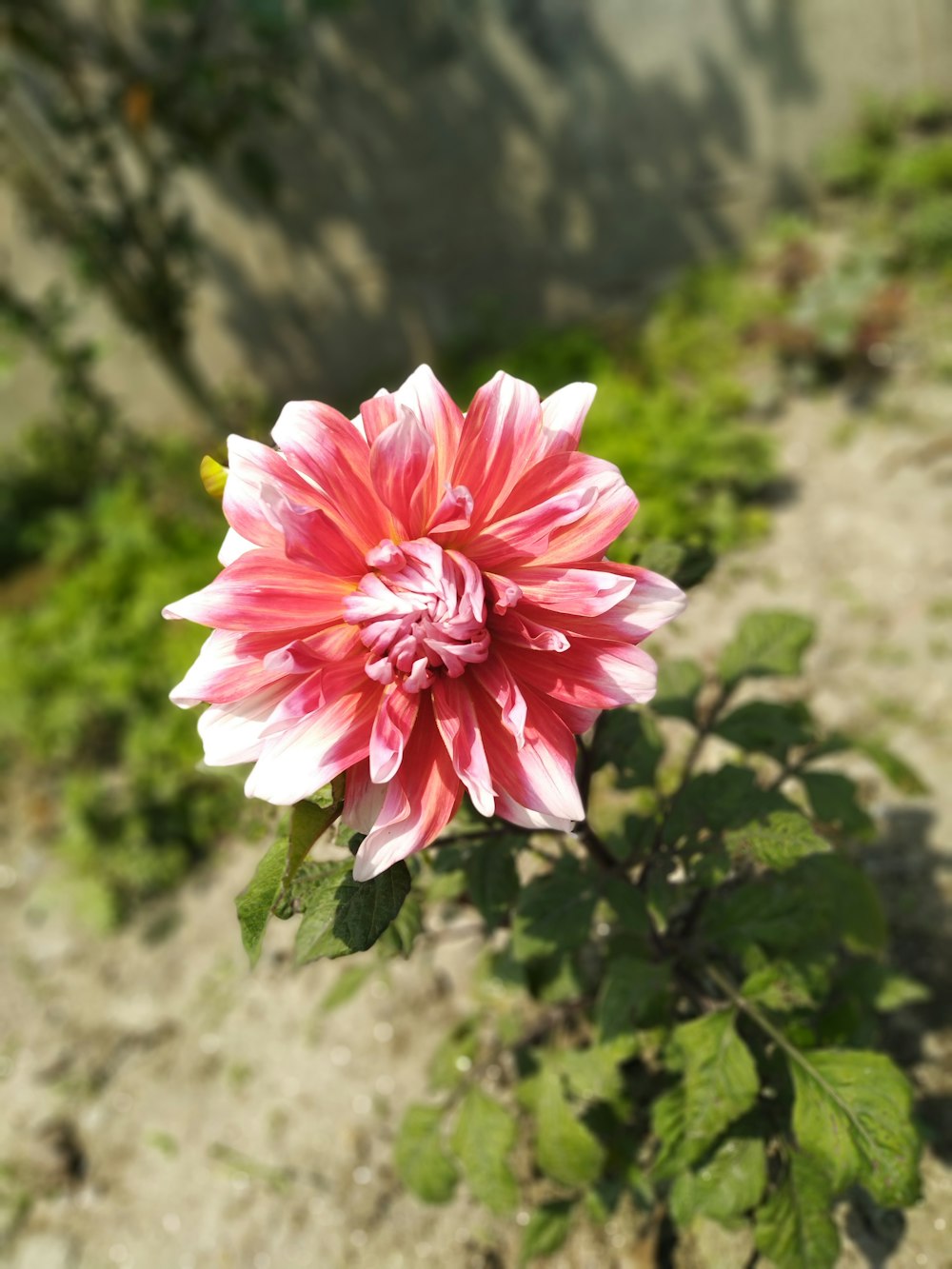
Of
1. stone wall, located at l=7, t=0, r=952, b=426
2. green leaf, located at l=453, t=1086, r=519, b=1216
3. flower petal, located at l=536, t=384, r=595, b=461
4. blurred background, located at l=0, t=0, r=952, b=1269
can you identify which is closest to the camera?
flower petal, located at l=536, t=384, r=595, b=461

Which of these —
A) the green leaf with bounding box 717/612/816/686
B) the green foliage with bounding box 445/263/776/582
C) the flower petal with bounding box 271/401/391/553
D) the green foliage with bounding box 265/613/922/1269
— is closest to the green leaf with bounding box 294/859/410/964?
the green foliage with bounding box 265/613/922/1269

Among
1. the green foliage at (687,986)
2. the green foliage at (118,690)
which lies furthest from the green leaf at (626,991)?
the green foliage at (118,690)

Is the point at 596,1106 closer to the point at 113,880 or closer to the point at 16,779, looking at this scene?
the point at 113,880

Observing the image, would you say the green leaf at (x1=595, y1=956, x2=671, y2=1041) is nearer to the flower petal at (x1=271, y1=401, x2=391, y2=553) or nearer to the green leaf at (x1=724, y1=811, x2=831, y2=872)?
the green leaf at (x1=724, y1=811, x2=831, y2=872)

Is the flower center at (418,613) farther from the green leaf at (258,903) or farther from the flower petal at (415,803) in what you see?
the green leaf at (258,903)

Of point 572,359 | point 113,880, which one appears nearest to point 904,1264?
point 113,880
